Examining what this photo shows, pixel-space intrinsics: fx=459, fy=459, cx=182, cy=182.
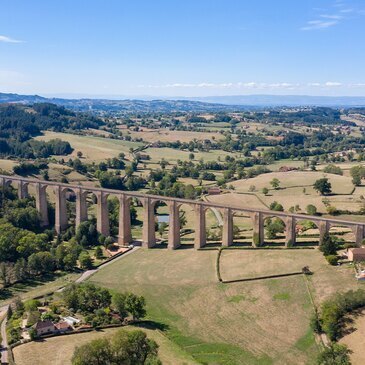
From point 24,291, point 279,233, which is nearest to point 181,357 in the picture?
point 24,291

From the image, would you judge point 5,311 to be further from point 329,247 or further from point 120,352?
point 329,247

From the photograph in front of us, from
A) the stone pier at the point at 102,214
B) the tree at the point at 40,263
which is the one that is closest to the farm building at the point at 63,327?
the tree at the point at 40,263

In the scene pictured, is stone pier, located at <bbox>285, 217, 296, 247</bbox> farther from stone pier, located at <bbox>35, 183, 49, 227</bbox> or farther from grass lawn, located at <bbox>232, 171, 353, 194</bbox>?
stone pier, located at <bbox>35, 183, 49, 227</bbox>

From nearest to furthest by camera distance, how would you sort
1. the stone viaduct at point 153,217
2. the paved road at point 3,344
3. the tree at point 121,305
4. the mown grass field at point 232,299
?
the paved road at point 3,344 → the mown grass field at point 232,299 → the tree at point 121,305 → the stone viaduct at point 153,217

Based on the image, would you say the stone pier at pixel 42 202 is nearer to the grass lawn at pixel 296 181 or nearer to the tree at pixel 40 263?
the tree at pixel 40 263

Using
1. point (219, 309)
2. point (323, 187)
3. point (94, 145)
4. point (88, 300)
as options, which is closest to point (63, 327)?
point (88, 300)

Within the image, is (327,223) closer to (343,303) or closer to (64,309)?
(343,303)

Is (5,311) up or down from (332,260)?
down
